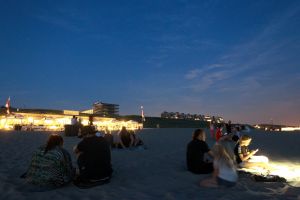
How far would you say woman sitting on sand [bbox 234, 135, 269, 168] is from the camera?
8.60m

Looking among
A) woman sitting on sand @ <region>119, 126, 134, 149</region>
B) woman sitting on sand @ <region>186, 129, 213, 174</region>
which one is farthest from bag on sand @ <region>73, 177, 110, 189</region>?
woman sitting on sand @ <region>119, 126, 134, 149</region>

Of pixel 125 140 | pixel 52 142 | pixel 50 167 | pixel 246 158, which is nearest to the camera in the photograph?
pixel 50 167

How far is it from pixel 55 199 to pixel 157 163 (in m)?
4.64

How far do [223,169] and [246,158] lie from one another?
2.77 m

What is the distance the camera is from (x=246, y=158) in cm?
870

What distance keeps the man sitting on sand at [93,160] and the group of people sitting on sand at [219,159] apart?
Result: 2.15 meters

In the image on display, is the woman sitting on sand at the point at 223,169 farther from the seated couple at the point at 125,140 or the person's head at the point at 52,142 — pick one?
the seated couple at the point at 125,140

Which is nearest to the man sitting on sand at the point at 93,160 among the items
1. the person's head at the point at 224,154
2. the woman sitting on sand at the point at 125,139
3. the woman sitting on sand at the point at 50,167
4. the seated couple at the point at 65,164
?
the seated couple at the point at 65,164

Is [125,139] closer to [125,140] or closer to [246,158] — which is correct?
[125,140]

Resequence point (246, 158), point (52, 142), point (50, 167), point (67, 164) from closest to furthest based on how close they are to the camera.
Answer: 1. point (50, 167)
2. point (52, 142)
3. point (67, 164)
4. point (246, 158)

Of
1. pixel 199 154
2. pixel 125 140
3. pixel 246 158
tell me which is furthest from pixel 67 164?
pixel 125 140

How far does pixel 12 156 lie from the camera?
34.2ft

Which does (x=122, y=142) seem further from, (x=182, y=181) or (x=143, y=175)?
(x=182, y=181)

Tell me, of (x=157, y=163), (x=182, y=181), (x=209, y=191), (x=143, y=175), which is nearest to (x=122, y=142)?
(x=157, y=163)
